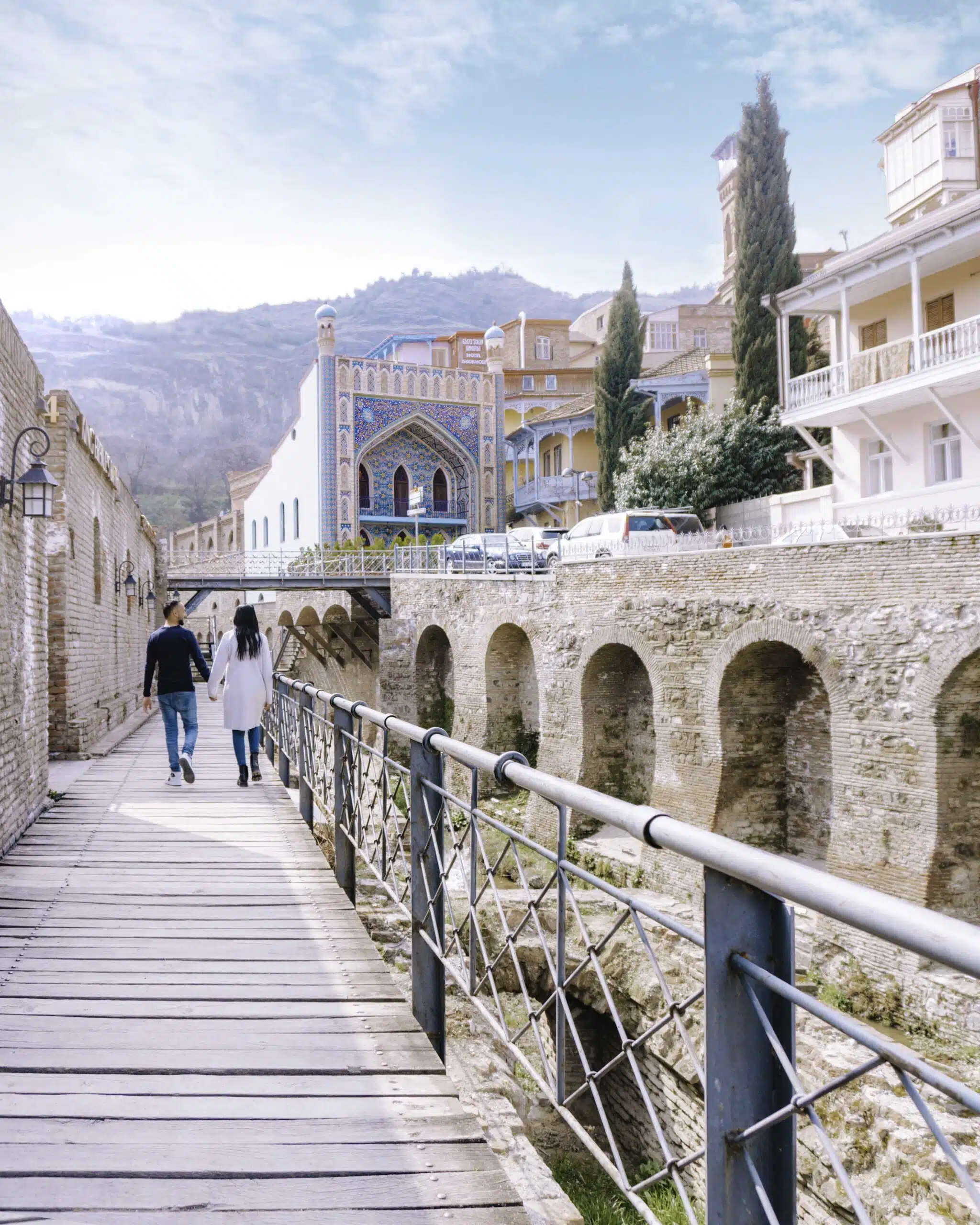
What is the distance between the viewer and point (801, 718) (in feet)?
43.6

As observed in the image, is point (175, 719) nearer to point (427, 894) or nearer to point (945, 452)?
point (427, 894)

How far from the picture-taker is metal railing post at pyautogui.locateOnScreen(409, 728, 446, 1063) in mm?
3447

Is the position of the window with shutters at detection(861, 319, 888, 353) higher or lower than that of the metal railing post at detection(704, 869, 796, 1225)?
higher

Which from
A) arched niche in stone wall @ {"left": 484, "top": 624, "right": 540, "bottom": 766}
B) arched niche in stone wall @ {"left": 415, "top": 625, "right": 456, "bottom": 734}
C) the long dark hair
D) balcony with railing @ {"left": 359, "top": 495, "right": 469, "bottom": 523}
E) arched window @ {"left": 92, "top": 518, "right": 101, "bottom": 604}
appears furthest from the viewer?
balcony with railing @ {"left": 359, "top": 495, "right": 469, "bottom": 523}

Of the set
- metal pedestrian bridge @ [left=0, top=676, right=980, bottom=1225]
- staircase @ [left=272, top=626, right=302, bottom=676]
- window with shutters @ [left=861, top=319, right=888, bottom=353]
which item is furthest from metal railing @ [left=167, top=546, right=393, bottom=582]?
metal pedestrian bridge @ [left=0, top=676, right=980, bottom=1225]

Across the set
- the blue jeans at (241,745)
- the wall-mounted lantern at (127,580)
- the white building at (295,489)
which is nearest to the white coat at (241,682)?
the blue jeans at (241,745)

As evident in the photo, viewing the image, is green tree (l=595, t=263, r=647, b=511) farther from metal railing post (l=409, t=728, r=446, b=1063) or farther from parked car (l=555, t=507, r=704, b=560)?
metal railing post (l=409, t=728, r=446, b=1063)

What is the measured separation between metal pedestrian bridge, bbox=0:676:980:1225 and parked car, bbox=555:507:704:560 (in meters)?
12.7

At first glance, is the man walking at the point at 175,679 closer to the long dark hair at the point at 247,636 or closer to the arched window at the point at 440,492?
the long dark hair at the point at 247,636

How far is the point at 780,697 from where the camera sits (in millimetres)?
13422

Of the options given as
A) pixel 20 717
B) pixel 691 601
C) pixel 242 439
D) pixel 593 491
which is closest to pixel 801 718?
pixel 691 601

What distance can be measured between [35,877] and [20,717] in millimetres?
1427

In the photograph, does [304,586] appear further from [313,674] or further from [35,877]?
[35,877]

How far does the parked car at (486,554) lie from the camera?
2345cm
